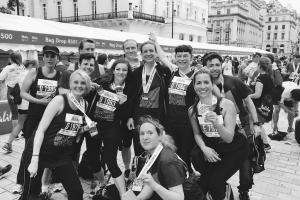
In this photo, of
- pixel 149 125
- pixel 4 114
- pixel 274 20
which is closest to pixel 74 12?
pixel 4 114

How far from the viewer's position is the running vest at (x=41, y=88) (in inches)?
161

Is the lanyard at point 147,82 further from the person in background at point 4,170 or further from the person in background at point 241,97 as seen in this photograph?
the person in background at point 4,170

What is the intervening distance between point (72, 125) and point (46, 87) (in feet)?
4.26

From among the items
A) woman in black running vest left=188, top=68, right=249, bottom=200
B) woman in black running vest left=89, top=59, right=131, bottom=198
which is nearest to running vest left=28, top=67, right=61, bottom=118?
woman in black running vest left=89, top=59, right=131, bottom=198

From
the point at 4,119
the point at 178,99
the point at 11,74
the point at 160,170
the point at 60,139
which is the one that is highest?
the point at 11,74

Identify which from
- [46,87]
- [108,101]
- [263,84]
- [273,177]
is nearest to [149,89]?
[108,101]

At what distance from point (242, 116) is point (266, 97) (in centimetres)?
189

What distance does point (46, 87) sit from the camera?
4.10 metres

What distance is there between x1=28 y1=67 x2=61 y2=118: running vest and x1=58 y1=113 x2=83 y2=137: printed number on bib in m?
1.15

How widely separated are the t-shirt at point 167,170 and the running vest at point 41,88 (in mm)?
2155

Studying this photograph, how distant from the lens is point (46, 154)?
3.00 m

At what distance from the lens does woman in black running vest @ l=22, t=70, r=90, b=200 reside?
2.95 meters

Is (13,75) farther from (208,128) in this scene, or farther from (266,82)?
(266,82)

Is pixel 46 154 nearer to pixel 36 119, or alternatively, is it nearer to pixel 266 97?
pixel 36 119
